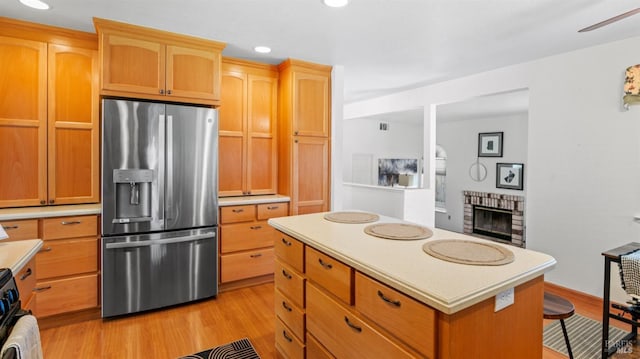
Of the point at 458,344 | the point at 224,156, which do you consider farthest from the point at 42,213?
the point at 458,344

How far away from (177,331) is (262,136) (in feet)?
6.85

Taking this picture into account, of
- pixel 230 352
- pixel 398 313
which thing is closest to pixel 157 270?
pixel 230 352

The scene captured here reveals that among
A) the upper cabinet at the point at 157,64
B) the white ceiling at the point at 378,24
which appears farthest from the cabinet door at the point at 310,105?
the upper cabinet at the point at 157,64

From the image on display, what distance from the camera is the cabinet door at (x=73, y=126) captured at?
272 centimetres

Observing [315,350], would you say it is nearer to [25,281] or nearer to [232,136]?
[25,281]

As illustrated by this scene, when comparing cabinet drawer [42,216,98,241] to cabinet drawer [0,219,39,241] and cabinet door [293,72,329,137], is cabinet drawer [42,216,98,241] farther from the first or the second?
cabinet door [293,72,329,137]

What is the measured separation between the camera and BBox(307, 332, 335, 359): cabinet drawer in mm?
1601

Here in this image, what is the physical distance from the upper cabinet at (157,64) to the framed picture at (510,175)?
20.5ft

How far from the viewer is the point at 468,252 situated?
146 cm

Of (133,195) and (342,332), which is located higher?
(133,195)

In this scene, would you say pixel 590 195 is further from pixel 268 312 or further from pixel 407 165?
pixel 407 165

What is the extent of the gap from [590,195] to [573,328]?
50.8 inches

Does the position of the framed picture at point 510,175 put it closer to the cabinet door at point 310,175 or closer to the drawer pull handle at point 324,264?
the cabinet door at point 310,175

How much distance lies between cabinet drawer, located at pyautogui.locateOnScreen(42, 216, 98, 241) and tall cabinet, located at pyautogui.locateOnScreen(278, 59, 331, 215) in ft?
5.90
